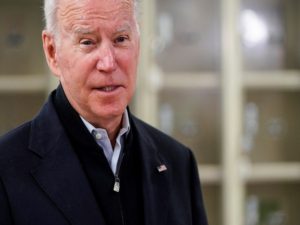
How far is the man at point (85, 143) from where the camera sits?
1074 mm

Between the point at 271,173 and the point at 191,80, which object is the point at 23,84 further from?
the point at 271,173

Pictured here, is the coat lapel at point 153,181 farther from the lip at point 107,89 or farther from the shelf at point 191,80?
the shelf at point 191,80

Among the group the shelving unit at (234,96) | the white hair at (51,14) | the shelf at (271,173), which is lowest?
the shelf at (271,173)

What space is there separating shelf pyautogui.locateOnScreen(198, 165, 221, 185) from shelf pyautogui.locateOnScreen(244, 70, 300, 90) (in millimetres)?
397

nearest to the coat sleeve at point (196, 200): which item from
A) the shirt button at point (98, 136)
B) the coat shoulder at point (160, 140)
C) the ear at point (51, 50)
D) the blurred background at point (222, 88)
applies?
the coat shoulder at point (160, 140)

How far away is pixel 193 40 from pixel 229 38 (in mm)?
199

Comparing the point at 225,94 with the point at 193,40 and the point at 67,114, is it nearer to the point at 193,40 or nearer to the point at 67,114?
the point at 193,40

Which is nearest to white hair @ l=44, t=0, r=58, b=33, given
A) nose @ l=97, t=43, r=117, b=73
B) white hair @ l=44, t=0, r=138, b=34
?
white hair @ l=44, t=0, r=138, b=34

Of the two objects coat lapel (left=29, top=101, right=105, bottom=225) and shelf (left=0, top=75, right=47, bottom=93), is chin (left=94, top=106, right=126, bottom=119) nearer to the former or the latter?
coat lapel (left=29, top=101, right=105, bottom=225)

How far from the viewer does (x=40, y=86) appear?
2.69 m

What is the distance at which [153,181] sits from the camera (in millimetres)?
1235

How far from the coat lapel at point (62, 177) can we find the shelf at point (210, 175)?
1.61m

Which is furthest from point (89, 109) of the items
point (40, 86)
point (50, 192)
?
point (40, 86)

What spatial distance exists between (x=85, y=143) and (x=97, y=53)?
0.56 ft
